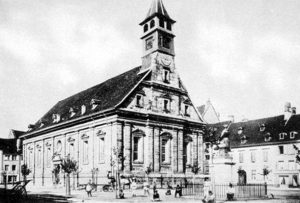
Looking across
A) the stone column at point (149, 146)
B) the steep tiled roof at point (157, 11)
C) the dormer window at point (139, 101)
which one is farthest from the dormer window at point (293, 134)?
the dormer window at point (139, 101)

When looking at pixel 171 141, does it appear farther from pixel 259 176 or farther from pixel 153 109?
pixel 259 176

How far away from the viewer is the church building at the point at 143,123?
125ft

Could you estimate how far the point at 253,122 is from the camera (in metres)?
63.8

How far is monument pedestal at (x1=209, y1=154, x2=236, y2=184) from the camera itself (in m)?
23.8

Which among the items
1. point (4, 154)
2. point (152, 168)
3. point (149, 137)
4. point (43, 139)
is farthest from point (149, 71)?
point (4, 154)

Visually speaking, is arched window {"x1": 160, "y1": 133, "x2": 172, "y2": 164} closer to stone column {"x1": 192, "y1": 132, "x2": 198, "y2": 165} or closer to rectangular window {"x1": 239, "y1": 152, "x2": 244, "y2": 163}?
stone column {"x1": 192, "y1": 132, "x2": 198, "y2": 165}

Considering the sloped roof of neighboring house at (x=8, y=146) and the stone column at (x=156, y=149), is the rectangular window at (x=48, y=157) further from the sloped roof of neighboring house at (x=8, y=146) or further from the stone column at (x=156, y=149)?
the sloped roof of neighboring house at (x=8, y=146)

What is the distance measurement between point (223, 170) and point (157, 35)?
2193cm

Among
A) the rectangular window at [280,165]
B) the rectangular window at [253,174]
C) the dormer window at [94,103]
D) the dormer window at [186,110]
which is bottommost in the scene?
the rectangular window at [253,174]

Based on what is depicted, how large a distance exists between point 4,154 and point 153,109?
46.5 m

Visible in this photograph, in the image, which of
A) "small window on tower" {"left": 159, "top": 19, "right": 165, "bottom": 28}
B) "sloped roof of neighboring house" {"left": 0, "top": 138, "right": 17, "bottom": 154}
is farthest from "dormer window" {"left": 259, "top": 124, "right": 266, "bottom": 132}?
"sloped roof of neighboring house" {"left": 0, "top": 138, "right": 17, "bottom": 154}

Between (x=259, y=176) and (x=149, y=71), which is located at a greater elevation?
(x=149, y=71)

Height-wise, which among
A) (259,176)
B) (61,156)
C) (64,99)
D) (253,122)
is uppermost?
(64,99)

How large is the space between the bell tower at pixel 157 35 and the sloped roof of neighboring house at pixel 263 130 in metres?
20.1
